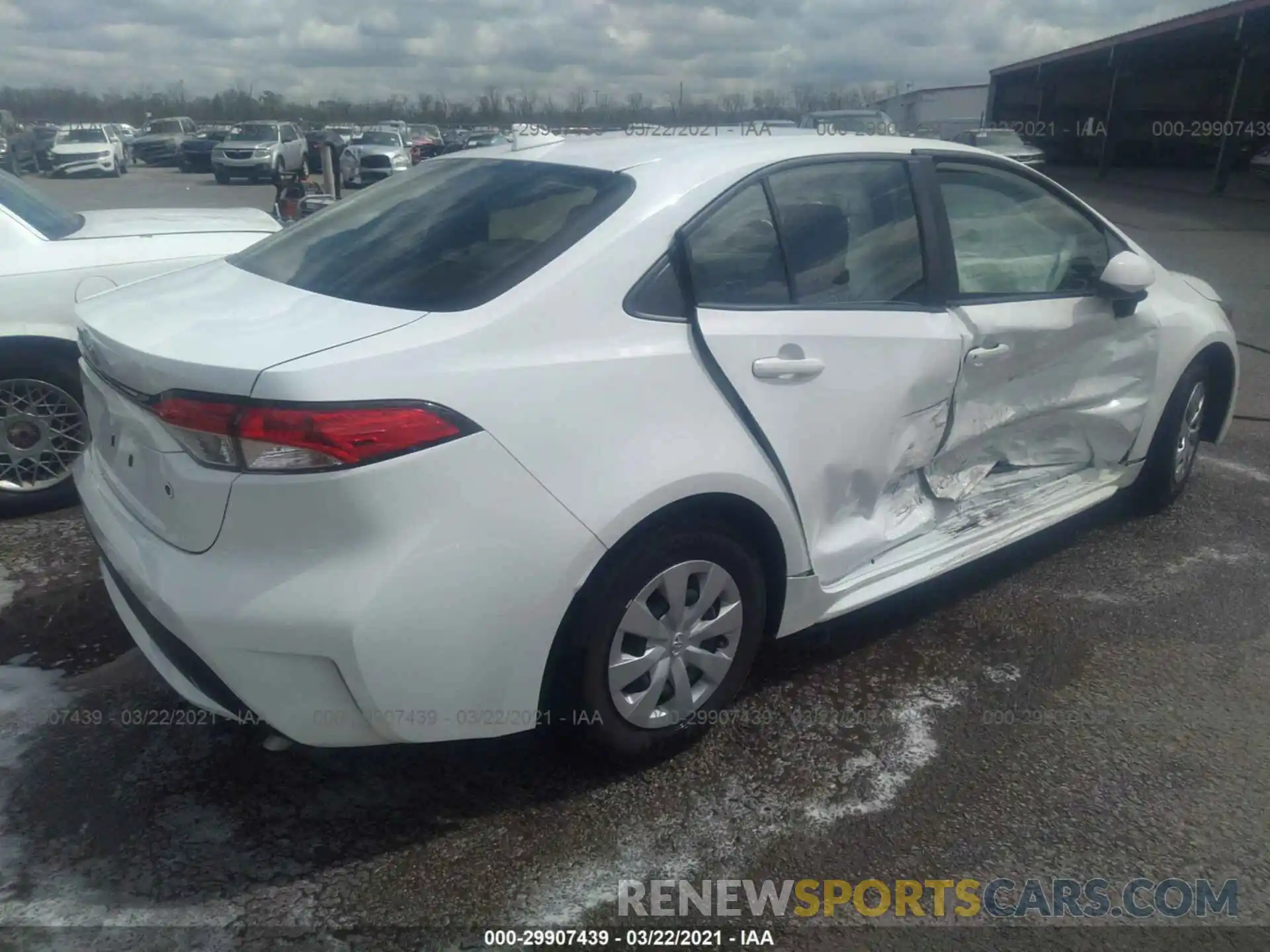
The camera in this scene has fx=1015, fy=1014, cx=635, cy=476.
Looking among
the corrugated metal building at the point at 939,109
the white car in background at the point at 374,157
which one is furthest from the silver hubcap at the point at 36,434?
the white car in background at the point at 374,157

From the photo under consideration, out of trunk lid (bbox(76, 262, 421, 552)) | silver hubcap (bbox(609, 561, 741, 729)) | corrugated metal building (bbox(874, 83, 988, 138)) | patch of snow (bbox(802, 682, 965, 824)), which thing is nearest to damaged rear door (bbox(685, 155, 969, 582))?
silver hubcap (bbox(609, 561, 741, 729))

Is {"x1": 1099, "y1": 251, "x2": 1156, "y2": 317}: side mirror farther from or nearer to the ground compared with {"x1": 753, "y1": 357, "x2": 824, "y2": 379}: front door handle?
farther from the ground

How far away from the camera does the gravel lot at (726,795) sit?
2295 millimetres

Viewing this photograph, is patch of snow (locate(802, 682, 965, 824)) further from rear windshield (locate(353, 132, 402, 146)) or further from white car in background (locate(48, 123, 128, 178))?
white car in background (locate(48, 123, 128, 178))

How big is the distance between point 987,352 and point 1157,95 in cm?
3911

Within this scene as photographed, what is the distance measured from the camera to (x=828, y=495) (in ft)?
9.57

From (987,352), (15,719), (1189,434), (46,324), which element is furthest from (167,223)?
A: (1189,434)

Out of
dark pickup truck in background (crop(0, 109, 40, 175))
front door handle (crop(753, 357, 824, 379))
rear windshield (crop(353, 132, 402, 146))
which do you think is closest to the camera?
front door handle (crop(753, 357, 824, 379))

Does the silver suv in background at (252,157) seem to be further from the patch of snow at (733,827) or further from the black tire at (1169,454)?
the patch of snow at (733,827)

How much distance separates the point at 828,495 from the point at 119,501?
1.90 metres

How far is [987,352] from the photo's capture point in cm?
332

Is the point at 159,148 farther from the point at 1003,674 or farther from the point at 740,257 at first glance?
the point at 1003,674

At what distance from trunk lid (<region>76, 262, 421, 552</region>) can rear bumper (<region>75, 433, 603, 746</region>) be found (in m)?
0.11

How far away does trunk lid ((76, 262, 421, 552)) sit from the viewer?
2.16m
